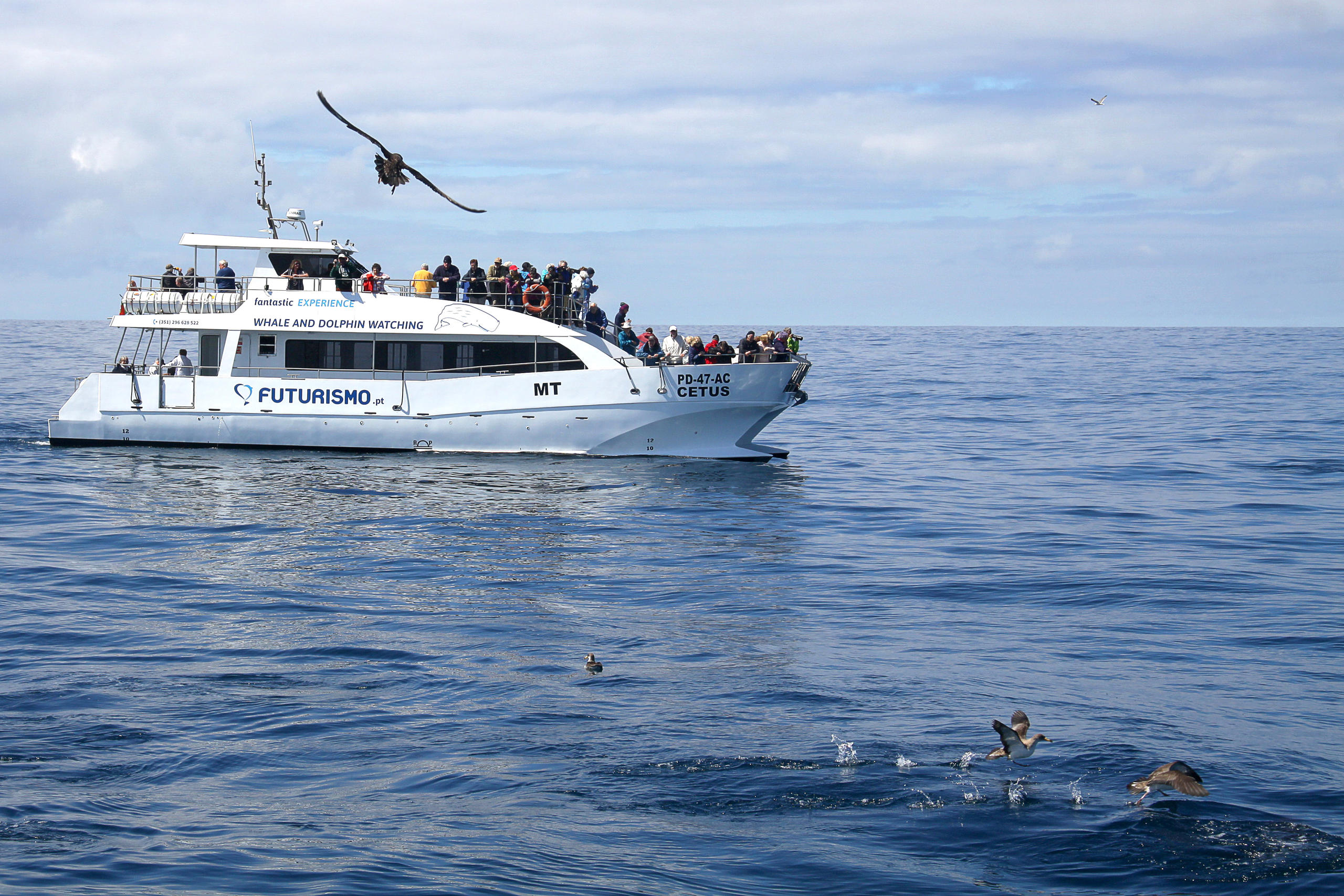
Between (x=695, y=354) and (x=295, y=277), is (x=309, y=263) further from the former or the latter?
(x=695, y=354)

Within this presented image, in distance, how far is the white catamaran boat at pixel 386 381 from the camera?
1127 inches

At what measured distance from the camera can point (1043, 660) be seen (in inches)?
531

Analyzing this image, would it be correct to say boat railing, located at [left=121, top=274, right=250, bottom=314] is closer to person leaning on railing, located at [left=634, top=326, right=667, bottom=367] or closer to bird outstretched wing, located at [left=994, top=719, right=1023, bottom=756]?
person leaning on railing, located at [left=634, top=326, right=667, bottom=367]

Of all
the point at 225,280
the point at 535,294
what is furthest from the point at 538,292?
the point at 225,280

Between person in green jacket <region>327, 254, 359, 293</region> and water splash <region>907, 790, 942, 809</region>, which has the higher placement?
person in green jacket <region>327, 254, 359, 293</region>

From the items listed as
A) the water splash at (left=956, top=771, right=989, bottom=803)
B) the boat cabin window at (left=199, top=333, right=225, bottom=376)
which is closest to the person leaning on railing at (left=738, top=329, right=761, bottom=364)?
the boat cabin window at (left=199, top=333, right=225, bottom=376)

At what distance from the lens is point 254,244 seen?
30.9 meters

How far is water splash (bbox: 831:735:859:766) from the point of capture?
10289mm

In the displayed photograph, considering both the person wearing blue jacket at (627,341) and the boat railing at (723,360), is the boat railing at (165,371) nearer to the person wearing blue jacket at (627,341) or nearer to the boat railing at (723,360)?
the person wearing blue jacket at (627,341)

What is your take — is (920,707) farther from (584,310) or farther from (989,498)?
(584,310)

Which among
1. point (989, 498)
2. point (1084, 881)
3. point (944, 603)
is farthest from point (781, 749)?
point (989, 498)

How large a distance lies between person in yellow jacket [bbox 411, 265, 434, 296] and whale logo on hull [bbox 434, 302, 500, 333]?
1.19 meters

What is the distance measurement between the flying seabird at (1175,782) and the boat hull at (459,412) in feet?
63.0

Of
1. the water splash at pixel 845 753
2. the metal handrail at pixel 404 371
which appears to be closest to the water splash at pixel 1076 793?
the water splash at pixel 845 753
